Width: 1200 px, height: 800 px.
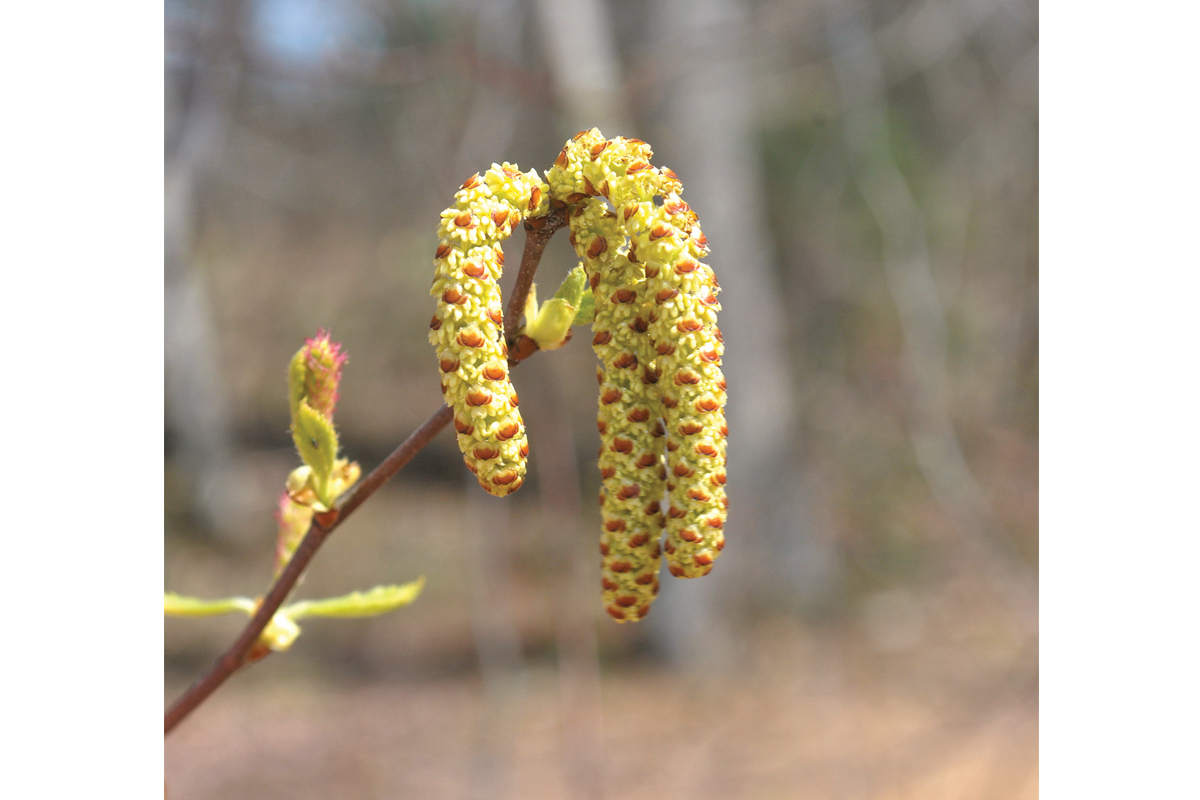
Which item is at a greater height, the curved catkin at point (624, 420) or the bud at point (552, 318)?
the bud at point (552, 318)

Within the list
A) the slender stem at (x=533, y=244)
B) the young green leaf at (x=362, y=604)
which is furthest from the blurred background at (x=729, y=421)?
the slender stem at (x=533, y=244)

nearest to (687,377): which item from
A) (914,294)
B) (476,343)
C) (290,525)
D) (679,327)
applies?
(679,327)

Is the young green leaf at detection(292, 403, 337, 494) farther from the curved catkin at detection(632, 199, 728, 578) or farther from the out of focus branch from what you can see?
the out of focus branch

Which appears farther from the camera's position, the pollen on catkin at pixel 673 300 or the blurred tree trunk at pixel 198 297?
the blurred tree trunk at pixel 198 297

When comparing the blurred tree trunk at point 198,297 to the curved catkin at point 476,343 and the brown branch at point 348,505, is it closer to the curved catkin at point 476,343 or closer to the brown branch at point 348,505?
the brown branch at point 348,505

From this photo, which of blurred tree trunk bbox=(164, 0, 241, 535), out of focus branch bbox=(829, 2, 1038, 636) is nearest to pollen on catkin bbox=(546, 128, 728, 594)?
blurred tree trunk bbox=(164, 0, 241, 535)

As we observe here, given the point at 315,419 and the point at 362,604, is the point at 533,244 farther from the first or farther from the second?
the point at 362,604

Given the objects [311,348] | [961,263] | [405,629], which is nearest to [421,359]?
[405,629]
